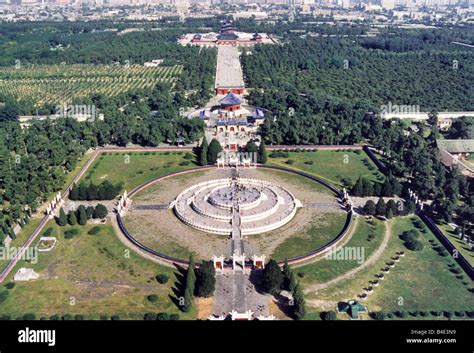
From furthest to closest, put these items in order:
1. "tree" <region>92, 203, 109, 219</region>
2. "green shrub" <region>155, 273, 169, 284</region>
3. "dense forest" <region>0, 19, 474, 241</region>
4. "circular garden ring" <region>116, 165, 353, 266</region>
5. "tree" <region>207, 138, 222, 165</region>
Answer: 1. "tree" <region>207, 138, 222, 165</region>
2. "dense forest" <region>0, 19, 474, 241</region>
3. "tree" <region>92, 203, 109, 219</region>
4. "circular garden ring" <region>116, 165, 353, 266</region>
5. "green shrub" <region>155, 273, 169, 284</region>

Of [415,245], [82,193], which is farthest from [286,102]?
[415,245]

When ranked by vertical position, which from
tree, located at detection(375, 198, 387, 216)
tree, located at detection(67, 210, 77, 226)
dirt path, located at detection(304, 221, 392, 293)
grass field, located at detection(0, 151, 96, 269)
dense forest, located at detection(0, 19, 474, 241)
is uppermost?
dense forest, located at detection(0, 19, 474, 241)

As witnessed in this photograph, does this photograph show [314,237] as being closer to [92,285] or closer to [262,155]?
[262,155]

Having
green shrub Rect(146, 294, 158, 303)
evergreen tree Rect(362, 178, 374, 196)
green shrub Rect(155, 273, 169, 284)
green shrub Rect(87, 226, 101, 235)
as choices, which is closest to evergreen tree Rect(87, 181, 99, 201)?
green shrub Rect(87, 226, 101, 235)

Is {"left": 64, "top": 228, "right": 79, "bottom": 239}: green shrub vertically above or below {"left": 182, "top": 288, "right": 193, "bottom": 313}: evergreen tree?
above

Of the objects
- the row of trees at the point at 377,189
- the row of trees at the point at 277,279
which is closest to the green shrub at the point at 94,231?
the row of trees at the point at 277,279

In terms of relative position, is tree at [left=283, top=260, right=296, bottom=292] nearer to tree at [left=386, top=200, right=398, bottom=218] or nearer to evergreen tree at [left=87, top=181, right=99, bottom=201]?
tree at [left=386, top=200, right=398, bottom=218]

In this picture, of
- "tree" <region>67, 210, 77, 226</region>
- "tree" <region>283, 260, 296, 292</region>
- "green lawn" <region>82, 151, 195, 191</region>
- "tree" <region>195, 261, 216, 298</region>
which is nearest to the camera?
"tree" <region>195, 261, 216, 298</region>
